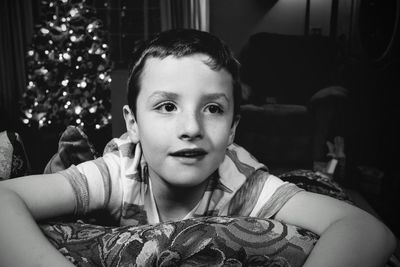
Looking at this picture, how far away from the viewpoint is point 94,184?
1070mm

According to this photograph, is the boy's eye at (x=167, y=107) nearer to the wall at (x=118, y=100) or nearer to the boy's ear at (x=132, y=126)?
the boy's ear at (x=132, y=126)

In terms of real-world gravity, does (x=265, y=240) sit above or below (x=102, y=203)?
above

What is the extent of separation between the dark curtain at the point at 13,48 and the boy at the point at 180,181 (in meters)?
3.87

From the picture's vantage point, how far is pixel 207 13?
4.06m

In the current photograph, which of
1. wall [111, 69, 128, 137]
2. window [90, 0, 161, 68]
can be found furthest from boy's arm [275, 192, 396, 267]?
window [90, 0, 161, 68]

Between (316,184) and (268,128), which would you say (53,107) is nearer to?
(268,128)

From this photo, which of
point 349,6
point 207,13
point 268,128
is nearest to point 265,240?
point 268,128

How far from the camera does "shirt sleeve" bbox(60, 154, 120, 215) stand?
1038 mm

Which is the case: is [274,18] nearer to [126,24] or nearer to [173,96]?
[126,24]

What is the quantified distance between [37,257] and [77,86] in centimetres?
306

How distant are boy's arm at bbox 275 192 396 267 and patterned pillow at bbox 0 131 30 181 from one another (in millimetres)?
820

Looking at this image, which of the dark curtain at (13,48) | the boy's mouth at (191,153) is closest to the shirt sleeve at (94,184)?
the boy's mouth at (191,153)

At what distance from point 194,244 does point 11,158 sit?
2.78 ft

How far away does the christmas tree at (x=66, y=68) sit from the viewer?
11.5 ft
